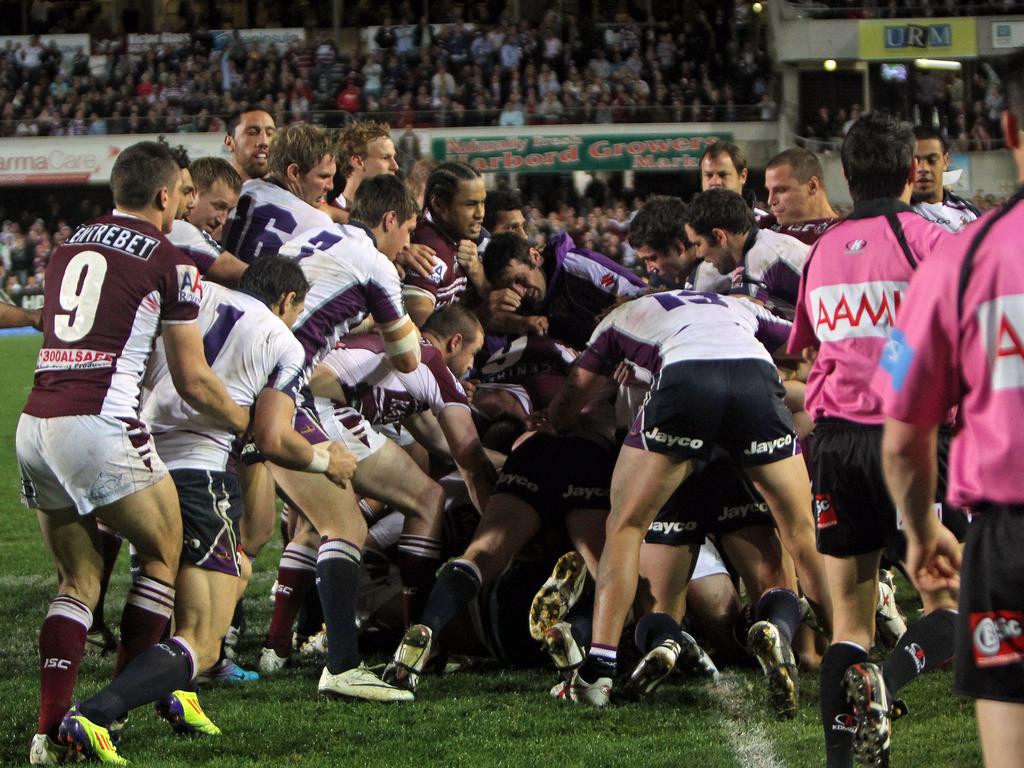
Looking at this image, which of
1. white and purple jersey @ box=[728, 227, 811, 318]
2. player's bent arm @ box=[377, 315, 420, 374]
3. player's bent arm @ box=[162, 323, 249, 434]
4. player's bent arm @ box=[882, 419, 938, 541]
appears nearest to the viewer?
player's bent arm @ box=[882, 419, 938, 541]

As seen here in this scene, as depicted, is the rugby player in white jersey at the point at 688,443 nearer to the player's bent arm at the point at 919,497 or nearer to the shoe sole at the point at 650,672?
the shoe sole at the point at 650,672

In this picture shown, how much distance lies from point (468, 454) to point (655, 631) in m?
1.24

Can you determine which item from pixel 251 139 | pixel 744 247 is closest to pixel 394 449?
pixel 744 247

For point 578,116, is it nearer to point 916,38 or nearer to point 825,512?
point 916,38

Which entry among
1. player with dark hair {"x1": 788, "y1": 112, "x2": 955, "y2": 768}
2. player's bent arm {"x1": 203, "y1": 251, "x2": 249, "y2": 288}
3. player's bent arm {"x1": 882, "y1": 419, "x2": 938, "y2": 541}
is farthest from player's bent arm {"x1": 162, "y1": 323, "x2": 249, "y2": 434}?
player's bent arm {"x1": 882, "y1": 419, "x2": 938, "y2": 541}

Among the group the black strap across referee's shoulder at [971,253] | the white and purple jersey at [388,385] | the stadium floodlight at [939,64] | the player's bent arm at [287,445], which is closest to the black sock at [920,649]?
the player's bent arm at [287,445]

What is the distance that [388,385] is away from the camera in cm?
638

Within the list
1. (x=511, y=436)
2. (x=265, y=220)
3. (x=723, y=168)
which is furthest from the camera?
(x=723, y=168)

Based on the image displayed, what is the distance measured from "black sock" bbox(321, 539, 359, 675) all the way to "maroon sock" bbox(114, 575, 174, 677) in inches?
34.4

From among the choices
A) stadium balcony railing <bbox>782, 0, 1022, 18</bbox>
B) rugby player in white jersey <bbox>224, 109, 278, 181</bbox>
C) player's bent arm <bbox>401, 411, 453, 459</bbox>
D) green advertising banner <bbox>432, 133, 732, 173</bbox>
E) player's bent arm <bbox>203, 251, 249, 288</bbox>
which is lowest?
player's bent arm <bbox>401, 411, 453, 459</bbox>

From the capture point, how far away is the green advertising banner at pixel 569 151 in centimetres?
3052

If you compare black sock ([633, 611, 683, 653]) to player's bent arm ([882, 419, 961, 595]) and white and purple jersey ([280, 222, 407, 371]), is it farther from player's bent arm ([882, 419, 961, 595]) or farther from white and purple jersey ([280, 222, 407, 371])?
player's bent arm ([882, 419, 961, 595])

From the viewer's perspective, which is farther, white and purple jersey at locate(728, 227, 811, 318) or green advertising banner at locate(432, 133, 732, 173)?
green advertising banner at locate(432, 133, 732, 173)

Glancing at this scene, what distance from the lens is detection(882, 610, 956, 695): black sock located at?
14.8 feet
